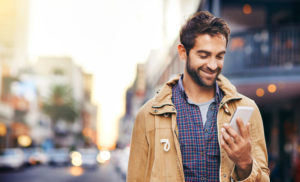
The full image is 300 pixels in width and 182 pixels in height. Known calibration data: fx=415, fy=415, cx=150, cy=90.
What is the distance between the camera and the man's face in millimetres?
2484

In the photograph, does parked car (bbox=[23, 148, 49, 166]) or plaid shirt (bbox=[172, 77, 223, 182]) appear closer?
plaid shirt (bbox=[172, 77, 223, 182])

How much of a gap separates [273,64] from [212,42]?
38.2 ft

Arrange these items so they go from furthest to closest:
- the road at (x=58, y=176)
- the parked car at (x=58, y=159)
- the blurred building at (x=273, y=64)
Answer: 1. the parked car at (x=58, y=159)
2. the road at (x=58, y=176)
3. the blurred building at (x=273, y=64)

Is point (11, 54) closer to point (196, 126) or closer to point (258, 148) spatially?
point (196, 126)

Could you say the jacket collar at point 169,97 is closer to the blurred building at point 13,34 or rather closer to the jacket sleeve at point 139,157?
the jacket sleeve at point 139,157

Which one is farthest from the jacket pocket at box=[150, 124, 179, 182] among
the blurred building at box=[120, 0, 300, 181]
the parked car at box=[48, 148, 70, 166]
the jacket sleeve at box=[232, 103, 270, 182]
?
the parked car at box=[48, 148, 70, 166]

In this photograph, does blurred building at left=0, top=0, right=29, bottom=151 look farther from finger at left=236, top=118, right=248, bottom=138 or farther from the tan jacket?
finger at left=236, top=118, right=248, bottom=138

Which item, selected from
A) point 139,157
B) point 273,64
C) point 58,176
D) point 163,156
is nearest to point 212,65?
point 163,156

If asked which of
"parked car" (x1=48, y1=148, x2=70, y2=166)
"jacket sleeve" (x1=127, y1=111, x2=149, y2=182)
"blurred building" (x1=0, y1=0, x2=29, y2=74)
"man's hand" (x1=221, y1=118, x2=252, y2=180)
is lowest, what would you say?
"parked car" (x1=48, y1=148, x2=70, y2=166)

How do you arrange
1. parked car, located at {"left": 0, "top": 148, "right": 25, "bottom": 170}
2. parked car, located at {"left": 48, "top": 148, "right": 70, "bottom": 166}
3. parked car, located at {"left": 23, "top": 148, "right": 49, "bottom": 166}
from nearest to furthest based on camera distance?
parked car, located at {"left": 0, "top": 148, "right": 25, "bottom": 170} → parked car, located at {"left": 23, "top": 148, "right": 49, "bottom": 166} → parked car, located at {"left": 48, "top": 148, "right": 70, "bottom": 166}

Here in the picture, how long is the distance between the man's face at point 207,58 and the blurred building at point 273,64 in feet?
26.3

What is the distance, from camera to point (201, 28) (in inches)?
99.1

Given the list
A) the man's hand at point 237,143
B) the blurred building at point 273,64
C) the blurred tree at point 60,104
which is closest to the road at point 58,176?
the blurred building at point 273,64

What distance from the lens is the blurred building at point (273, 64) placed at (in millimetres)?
12797
